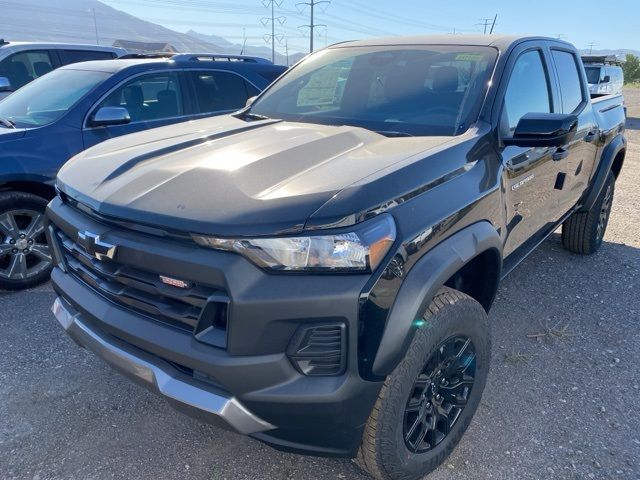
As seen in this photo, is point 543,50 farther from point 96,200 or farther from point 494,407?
point 96,200

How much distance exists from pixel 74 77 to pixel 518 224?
12.8ft

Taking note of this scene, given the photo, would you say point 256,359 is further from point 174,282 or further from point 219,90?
point 219,90

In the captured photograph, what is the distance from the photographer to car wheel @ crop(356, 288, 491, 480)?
1.82 metres

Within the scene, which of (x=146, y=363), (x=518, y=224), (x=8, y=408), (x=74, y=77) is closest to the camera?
(x=146, y=363)

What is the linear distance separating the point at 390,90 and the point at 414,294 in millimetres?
1564

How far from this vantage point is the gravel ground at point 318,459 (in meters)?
2.24

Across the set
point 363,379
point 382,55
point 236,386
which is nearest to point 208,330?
point 236,386

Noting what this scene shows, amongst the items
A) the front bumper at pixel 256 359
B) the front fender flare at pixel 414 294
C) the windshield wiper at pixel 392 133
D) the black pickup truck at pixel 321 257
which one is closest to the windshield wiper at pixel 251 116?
the black pickup truck at pixel 321 257

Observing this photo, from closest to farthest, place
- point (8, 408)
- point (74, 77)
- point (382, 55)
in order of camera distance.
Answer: point (8, 408), point (382, 55), point (74, 77)

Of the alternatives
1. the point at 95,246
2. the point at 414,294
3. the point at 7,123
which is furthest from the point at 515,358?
the point at 7,123

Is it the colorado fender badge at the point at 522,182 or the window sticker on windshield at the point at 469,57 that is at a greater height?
the window sticker on windshield at the point at 469,57

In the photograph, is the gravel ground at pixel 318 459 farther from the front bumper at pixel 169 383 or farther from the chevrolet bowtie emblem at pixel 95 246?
the chevrolet bowtie emblem at pixel 95 246

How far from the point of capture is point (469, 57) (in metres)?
2.79

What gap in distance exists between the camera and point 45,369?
9.60 feet
